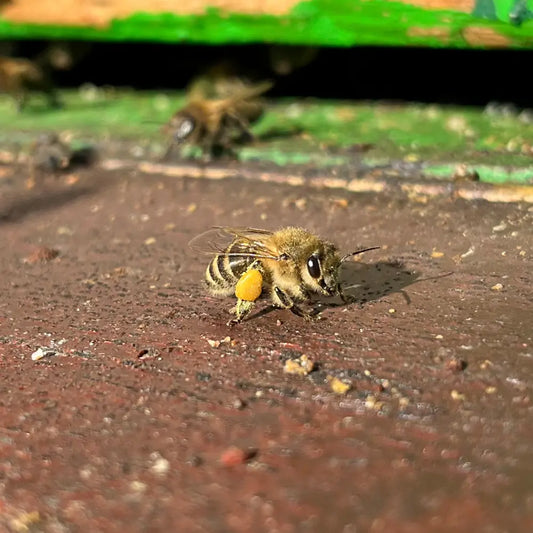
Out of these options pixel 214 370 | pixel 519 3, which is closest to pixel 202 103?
pixel 519 3

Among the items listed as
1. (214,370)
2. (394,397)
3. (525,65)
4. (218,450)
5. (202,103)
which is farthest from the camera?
(525,65)

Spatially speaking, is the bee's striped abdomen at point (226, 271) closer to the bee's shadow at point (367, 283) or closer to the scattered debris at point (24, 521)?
the bee's shadow at point (367, 283)

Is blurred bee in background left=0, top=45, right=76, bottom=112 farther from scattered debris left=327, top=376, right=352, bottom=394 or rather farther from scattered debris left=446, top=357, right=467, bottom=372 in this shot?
scattered debris left=446, top=357, right=467, bottom=372

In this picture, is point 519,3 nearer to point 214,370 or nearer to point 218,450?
point 214,370

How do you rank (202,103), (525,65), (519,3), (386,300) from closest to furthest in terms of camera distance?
(386,300)
(519,3)
(202,103)
(525,65)

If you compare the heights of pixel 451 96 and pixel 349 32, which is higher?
pixel 349 32

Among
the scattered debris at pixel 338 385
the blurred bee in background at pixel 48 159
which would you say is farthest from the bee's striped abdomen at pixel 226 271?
the blurred bee in background at pixel 48 159
